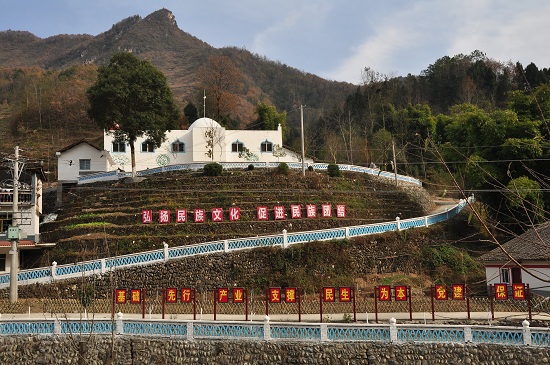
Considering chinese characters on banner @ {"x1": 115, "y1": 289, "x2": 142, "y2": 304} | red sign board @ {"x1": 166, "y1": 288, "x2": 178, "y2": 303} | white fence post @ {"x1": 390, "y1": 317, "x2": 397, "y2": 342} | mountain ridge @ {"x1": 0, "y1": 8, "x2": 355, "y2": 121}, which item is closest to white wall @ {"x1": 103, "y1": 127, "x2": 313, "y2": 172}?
chinese characters on banner @ {"x1": 115, "y1": 289, "x2": 142, "y2": 304}

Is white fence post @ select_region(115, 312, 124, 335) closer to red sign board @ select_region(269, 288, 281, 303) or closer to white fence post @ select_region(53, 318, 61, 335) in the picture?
white fence post @ select_region(53, 318, 61, 335)

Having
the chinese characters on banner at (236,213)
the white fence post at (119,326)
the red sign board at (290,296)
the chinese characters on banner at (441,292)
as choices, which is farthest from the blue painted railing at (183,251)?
the chinese characters on banner at (441,292)

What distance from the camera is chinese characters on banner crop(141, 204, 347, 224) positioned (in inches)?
1065

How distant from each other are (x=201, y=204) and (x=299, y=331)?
16.1m

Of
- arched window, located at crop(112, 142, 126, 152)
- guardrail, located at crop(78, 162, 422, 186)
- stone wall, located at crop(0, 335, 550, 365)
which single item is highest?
arched window, located at crop(112, 142, 126, 152)

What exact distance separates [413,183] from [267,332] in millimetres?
25500

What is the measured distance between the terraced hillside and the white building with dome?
153 inches

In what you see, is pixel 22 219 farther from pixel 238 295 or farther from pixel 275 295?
pixel 275 295

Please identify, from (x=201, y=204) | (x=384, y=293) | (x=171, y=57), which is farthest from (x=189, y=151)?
(x=171, y=57)

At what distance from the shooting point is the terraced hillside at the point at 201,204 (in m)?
25.8

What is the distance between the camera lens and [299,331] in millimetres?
13836

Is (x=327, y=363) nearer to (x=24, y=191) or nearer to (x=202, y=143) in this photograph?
(x=24, y=191)

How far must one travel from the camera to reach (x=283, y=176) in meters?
32.6

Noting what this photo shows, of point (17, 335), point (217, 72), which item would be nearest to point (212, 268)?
point (17, 335)
